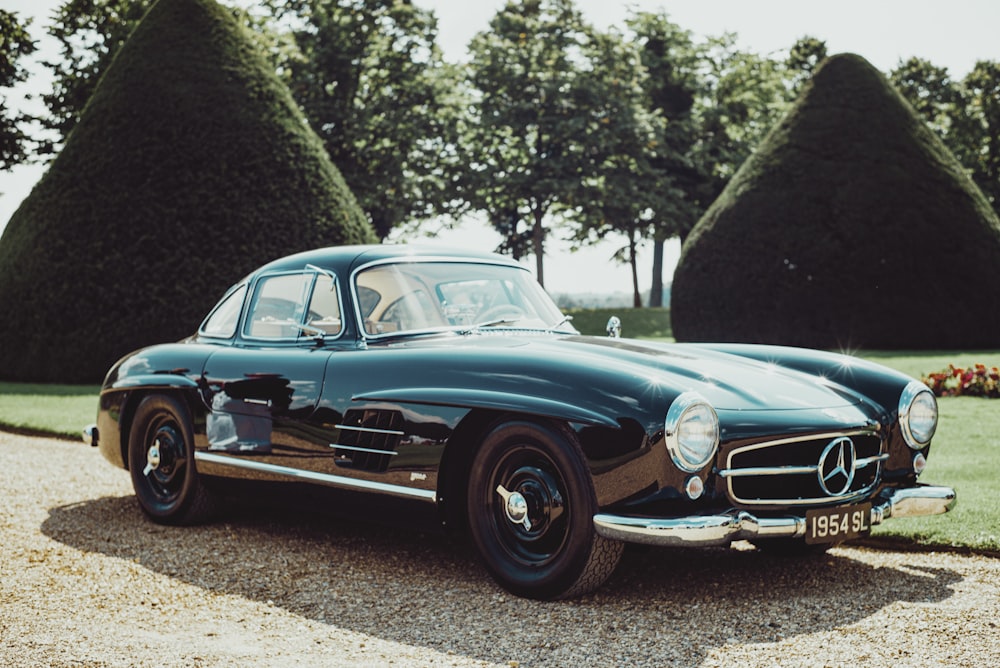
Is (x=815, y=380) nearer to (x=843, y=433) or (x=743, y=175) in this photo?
(x=843, y=433)

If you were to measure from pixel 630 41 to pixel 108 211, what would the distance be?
2931cm

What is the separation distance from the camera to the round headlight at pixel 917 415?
16.8 feet

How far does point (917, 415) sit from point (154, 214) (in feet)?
48.0

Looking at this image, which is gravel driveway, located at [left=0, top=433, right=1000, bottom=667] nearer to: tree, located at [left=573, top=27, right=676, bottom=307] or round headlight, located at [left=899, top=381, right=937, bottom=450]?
round headlight, located at [left=899, top=381, right=937, bottom=450]

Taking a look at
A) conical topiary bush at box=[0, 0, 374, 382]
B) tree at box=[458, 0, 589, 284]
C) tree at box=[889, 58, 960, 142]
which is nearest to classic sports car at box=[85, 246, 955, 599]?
conical topiary bush at box=[0, 0, 374, 382]

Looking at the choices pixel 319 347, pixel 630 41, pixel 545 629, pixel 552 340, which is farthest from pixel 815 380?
pixel 630 41

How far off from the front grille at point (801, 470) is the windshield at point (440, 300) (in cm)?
177

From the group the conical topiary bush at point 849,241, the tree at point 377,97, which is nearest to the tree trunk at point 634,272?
the tree at point 377,97

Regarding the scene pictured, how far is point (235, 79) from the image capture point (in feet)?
60.1

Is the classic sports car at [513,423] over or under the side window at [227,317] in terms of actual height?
under

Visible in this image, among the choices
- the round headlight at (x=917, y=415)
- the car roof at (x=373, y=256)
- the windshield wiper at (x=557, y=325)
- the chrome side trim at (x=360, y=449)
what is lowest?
the chrome side trim at (x=360, y=449)

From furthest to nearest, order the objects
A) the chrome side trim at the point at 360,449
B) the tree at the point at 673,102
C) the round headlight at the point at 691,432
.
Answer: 1. the tree at the point at 673,102
2. the chrome side trim at the point at 360,449
3. the round headlight at the point at 691,432

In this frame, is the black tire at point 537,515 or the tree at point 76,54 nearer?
the black tire at point 537,515

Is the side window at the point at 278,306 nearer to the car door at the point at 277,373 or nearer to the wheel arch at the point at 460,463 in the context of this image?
the car door at the point at 277,373
